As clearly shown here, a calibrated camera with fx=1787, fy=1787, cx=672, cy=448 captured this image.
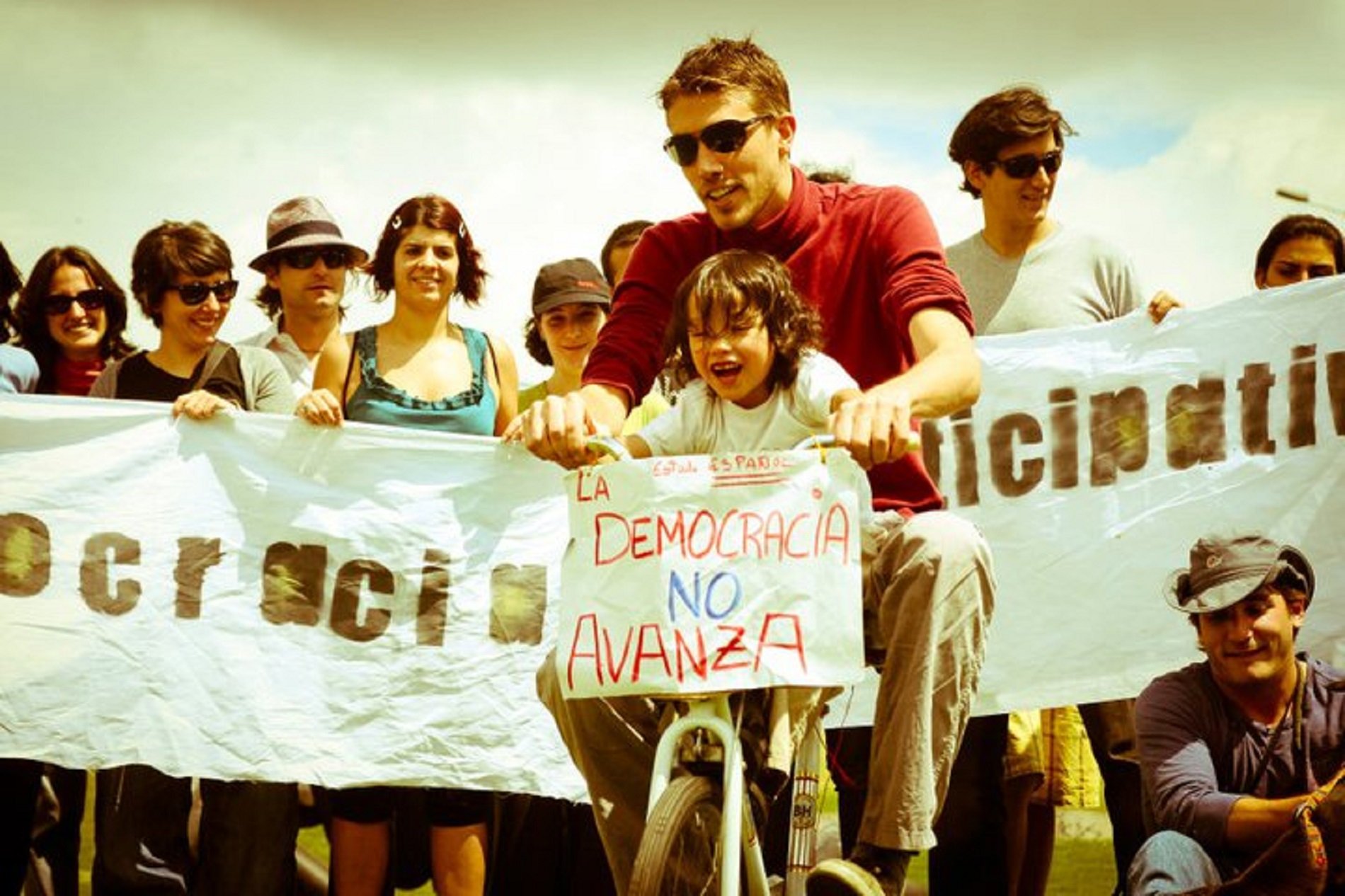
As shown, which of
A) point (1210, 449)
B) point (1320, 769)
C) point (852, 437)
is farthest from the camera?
point (1210, 449)

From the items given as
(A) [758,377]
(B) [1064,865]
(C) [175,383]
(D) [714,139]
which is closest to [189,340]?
(C) [175,383]

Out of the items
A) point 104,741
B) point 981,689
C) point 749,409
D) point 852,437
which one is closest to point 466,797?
point 104,741

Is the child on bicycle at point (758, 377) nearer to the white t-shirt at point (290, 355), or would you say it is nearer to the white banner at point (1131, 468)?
the white banner at point (1131, 468)

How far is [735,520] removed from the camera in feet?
13.8

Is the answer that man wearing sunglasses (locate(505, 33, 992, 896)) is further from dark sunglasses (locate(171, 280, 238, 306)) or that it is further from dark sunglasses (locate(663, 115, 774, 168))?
dark sunglasses (locate(171, 280, 238, 306))

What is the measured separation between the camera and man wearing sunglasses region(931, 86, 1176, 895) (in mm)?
6574

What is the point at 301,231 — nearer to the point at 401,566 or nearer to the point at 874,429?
the point at 401,566

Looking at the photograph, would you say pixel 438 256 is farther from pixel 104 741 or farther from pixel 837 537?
pixel 837 537

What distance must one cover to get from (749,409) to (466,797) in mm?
2371

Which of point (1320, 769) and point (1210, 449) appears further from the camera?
point (1210, 449)

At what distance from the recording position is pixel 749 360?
4.42 meters

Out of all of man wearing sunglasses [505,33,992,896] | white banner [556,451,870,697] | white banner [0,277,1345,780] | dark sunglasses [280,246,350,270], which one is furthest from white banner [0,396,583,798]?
white banner [556,451,870,697]

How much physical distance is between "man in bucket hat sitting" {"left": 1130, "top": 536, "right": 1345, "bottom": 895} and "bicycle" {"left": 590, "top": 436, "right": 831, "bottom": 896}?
119cm

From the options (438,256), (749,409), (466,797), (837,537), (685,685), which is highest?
(438,256)
